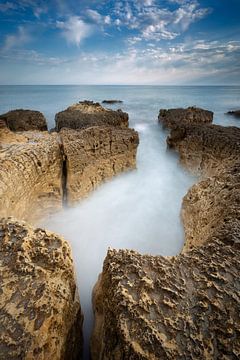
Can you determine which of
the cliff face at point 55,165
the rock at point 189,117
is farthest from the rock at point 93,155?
the rock at point 189,117

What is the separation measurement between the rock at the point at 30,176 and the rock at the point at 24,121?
434 cm

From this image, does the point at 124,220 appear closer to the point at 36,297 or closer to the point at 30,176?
the point at 30,176

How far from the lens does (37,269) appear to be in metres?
1.92

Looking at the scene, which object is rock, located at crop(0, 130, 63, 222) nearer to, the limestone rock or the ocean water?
the ocean water

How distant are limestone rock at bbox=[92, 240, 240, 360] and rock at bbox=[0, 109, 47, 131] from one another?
8.51m

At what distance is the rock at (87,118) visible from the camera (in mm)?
8523

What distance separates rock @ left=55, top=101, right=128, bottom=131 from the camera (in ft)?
28.0

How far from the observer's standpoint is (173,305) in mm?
1688

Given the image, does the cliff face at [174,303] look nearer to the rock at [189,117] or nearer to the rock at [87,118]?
the rock at [87,118]

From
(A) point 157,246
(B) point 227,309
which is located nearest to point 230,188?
(A) point 157,246

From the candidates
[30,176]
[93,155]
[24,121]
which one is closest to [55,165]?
[30,176]

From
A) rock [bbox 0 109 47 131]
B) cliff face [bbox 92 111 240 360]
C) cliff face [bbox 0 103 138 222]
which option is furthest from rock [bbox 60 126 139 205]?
rock [bbox 0 109 47 131]

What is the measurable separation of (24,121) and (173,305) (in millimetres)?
9380

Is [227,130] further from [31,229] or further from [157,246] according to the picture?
[31,229]
